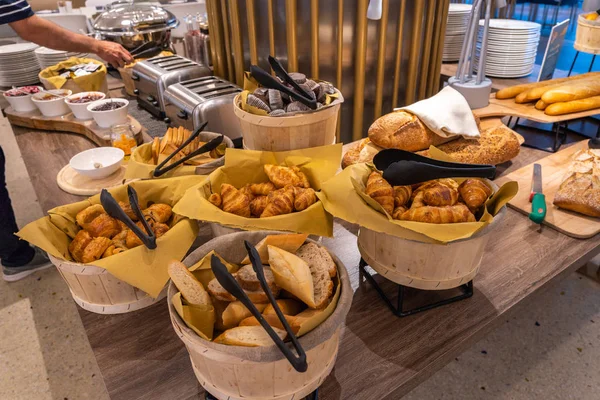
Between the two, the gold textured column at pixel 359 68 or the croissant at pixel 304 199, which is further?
the gold textured column at pixel 359 68

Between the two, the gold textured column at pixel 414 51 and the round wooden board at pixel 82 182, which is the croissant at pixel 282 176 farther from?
the gold textured column at pixel 414 51

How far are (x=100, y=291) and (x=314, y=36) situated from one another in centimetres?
141

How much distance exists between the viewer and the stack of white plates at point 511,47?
2254 mm

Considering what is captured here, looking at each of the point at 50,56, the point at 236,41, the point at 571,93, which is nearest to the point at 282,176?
the point at 236,41

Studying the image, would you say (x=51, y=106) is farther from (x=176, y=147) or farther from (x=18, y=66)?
(x=176, y=147)

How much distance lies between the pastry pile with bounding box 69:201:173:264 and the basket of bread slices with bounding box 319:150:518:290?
0.41m

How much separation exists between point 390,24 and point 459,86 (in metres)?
0.48

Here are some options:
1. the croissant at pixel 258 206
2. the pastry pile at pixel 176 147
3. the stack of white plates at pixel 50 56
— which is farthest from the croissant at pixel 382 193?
the stack of white plates at pixel 50 56

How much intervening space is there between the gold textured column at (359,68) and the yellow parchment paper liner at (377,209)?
110cm

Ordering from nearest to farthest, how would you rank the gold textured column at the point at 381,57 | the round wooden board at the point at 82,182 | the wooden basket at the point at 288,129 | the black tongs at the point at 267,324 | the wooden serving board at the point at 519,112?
1. the black tongs at the point at 267,324
2. the wooden basket at the point at 288,129
3. the round wooden board at the point at 82,182
4. the wooden serving board at the point at 519,112
5. the gold textured column at the point at 381,57

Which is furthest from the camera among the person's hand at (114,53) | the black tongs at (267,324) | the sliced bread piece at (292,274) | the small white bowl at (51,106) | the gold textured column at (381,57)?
the person's hand at (114,53)

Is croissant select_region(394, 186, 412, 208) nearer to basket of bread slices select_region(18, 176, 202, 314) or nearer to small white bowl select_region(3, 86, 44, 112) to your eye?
basket of bread slices select_region(18, 176, 202, 314)

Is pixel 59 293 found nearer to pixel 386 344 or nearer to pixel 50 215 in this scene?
pixel 50 215

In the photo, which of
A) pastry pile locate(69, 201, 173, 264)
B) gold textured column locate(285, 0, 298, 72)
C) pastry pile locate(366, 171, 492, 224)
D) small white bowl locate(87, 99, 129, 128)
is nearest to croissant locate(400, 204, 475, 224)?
pastry pile locate(366, 171, 492, 224)
